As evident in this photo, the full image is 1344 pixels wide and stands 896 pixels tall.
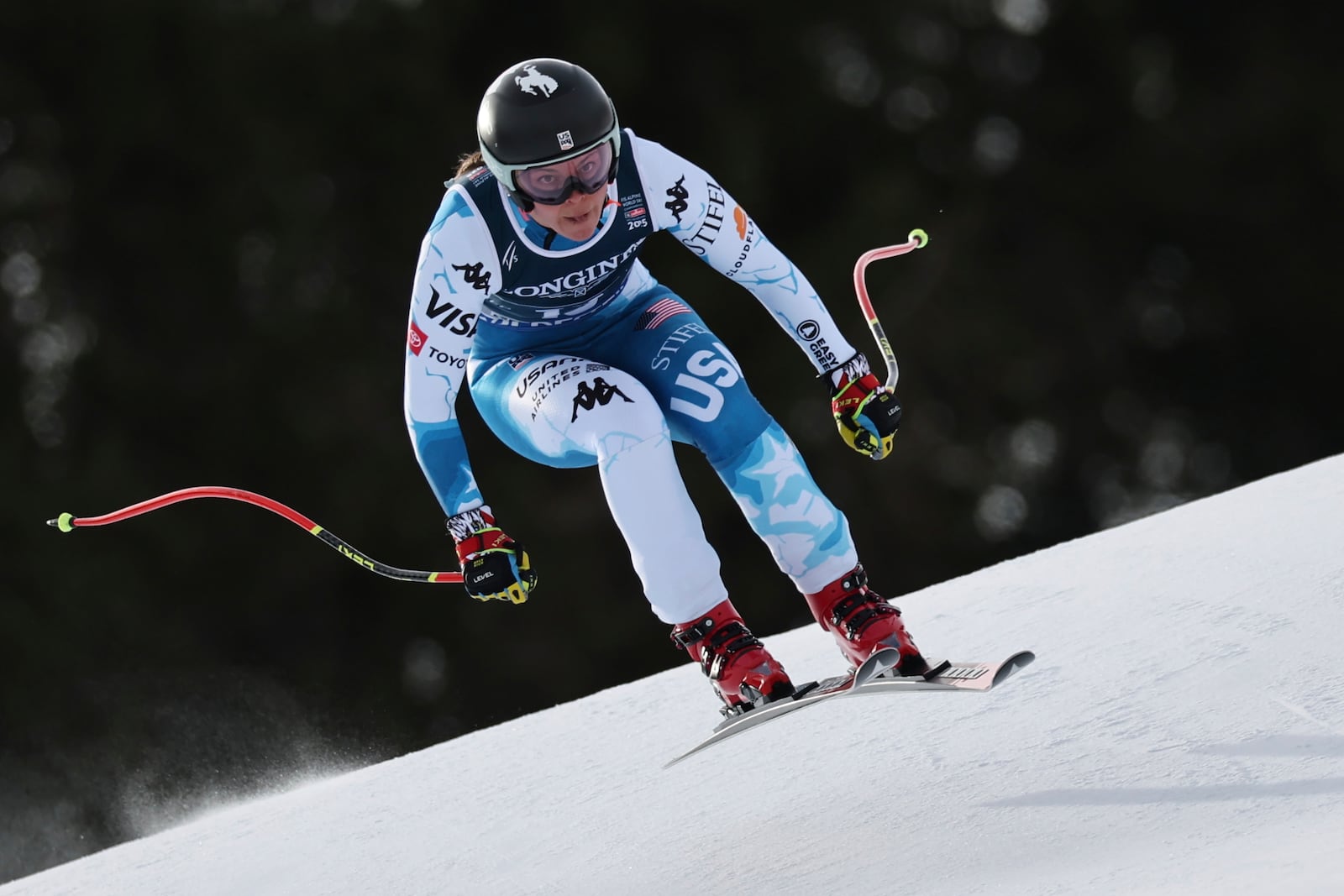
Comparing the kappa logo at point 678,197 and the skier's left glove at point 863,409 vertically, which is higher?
the kappa logo at point 678,197

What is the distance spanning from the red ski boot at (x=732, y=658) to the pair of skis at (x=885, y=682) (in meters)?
0.06

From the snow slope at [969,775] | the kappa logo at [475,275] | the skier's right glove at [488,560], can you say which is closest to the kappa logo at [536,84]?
the kappa logo at [475,275]

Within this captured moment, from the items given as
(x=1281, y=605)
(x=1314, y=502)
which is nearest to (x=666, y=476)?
(x=1281, y=605)

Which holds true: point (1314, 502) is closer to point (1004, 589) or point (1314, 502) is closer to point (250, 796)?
point (1004, 589)

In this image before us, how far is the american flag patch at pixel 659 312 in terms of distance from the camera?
420cm

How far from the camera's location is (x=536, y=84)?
3.82 meters

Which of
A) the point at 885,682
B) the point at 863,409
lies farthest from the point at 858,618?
the point at 863,409

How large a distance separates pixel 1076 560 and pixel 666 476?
2278 millimetres

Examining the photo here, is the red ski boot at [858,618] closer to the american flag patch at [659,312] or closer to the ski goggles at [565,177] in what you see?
the american flag patch at [659,312]

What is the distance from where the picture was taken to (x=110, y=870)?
4.99m

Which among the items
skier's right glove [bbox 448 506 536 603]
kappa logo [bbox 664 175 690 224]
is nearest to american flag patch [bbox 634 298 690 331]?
kappa logo [bbox 664 175 690 224]

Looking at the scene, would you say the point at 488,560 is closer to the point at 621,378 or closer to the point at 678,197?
the point at 621,378

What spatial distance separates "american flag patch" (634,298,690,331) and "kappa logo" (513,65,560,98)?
697 millimetres

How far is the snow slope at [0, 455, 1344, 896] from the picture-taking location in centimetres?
329
